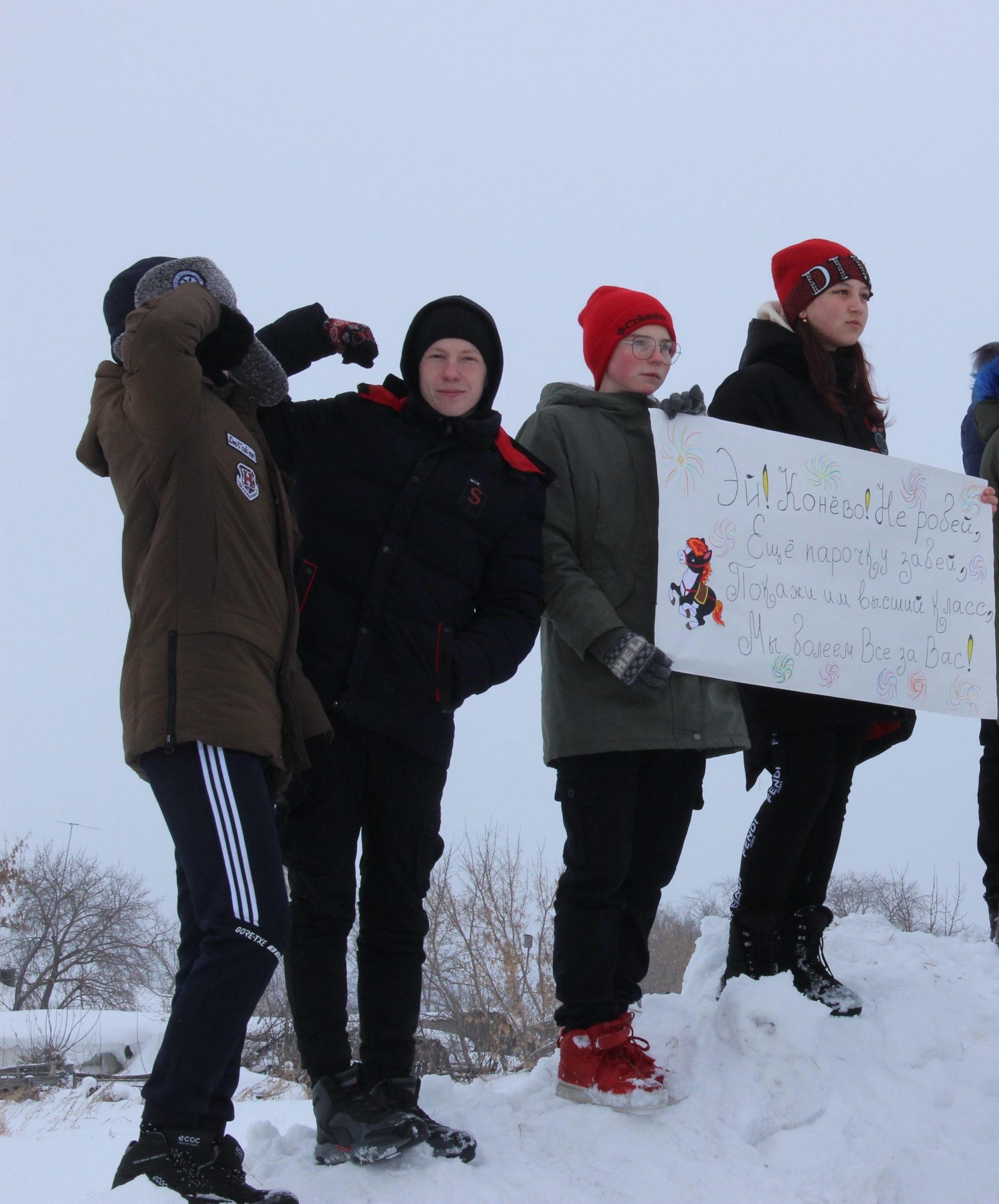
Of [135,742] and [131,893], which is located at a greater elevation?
[135,742]

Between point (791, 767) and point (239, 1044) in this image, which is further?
point (791, 767)

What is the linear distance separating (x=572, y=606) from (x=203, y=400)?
3.96 ft

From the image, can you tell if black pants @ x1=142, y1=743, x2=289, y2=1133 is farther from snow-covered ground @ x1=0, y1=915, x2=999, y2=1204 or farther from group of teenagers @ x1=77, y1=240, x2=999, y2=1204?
snow-covered ground @ x1=0, y1=915, x2=999, y2=1204

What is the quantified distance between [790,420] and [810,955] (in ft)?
6.13

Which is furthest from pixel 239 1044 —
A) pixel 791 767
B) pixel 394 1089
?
pixel 791 767

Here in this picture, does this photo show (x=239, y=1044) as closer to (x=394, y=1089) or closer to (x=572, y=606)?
(x=394, y=1089)

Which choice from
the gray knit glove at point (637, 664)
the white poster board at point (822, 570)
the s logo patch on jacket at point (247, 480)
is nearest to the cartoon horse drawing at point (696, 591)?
the white poster board at point (822, 570)

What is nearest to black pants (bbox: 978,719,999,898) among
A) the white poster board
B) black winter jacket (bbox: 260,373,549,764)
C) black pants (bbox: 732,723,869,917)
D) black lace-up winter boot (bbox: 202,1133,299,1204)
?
the white poster board

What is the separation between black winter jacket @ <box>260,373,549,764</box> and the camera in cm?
275

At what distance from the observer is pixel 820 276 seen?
151 inches

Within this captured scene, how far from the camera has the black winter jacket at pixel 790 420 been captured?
3527 mm

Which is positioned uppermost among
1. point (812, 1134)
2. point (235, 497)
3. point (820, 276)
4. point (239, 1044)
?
point (820, 276)

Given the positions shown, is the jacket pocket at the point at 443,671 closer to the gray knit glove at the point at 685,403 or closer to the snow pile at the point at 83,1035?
the gray knit glove at the point at 685,403

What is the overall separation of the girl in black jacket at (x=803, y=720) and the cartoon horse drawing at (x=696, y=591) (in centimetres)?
42
